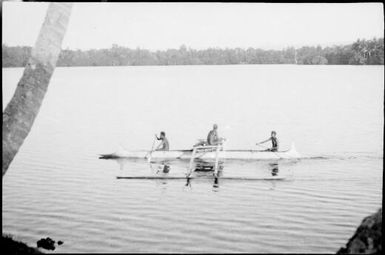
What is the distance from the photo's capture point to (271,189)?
→ 41.7ft

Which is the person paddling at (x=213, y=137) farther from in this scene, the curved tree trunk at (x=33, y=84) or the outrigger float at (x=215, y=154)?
the curved tree trunk at (x=33, y=84)

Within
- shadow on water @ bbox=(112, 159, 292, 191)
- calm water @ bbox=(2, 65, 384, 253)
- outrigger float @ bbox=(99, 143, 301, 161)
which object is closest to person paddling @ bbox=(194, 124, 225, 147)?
outrigger float @ bbox=(99, 143, 301, 161)

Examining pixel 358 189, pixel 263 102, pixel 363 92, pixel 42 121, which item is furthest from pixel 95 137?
pixel 363 92

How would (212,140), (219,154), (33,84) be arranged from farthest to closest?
1. (219,154)
2. (212,140)
3. (33,84)

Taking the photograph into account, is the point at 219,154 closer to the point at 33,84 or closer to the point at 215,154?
the point at 215,154

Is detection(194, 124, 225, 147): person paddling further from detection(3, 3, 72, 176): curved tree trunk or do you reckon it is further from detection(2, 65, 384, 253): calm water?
detection(3, 3, 72, 176): curved tree trunk

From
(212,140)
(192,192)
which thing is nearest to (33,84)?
(192,192)

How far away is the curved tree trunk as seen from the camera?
489cm

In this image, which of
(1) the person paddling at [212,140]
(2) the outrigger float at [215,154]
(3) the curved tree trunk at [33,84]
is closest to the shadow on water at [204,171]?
(2) the outrigger float at [215,154]

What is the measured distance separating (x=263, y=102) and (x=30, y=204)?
97.1ft

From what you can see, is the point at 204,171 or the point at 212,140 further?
the point at 212,140

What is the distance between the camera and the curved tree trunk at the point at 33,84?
4887 millimetres

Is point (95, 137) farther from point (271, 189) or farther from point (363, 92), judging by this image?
point (363, 92)

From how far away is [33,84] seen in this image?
498 centimetres
